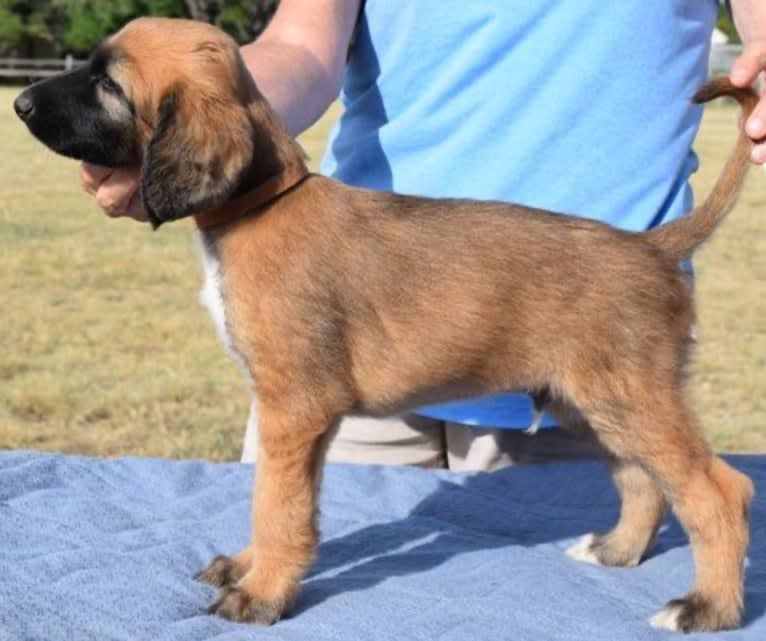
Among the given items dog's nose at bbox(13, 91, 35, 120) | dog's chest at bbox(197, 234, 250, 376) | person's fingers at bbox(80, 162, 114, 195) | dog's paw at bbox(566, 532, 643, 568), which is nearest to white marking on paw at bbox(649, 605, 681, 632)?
dog's paw at bbox(566, 532, 643, 568)

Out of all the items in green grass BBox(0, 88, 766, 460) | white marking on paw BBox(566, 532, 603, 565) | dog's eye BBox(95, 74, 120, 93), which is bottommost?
green grass BBox(0, 88, 766, 460)

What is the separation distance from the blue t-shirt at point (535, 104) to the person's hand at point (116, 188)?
44.7 inches

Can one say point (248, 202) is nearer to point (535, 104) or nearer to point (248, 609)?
point (248, 609)

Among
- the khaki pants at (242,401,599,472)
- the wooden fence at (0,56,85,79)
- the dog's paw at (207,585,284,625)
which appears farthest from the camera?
the wooden fence at (0,56,85,79)

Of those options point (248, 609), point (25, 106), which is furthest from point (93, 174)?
point (248, 609)

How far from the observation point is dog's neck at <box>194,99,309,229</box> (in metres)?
2.87

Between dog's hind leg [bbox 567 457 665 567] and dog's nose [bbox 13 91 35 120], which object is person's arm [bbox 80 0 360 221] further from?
dog's hind leg [bbox 567 457 665 567]

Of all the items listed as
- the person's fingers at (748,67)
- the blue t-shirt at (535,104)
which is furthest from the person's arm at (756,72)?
the blue t-shirt at (535,104)

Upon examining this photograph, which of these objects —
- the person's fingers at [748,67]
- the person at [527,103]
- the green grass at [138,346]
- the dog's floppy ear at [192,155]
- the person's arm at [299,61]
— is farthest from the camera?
the green grass at [138,346]

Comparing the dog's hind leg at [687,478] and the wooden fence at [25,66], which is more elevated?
the dog's hind leg at [687,478]

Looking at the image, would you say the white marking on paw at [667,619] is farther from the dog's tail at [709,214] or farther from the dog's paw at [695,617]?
the dog's tail at [709,214]

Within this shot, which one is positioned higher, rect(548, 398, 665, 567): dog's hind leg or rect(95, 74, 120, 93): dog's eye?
rect(95, 74, 120, 93): dog's eye

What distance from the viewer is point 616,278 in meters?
3.01

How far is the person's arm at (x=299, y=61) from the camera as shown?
3361 millimetres
